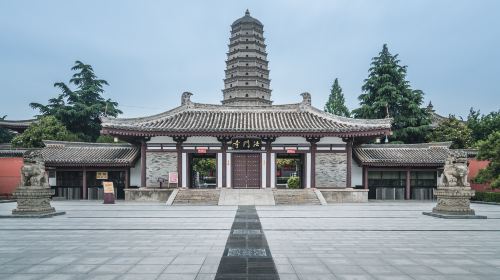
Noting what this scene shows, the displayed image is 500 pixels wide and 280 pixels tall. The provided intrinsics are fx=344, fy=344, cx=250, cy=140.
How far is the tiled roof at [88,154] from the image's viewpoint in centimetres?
2289

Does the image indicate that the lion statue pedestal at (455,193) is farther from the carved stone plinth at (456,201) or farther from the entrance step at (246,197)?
the entrance step at (246,197)

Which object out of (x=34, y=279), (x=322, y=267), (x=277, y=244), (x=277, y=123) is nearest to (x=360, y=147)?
(x=277, y=123)

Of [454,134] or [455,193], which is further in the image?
[454,134]

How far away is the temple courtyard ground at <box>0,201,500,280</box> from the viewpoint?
629 cm

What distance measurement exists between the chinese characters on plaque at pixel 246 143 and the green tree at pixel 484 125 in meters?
22.0

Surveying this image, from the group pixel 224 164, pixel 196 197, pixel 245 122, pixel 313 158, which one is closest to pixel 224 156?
pixel 224 164

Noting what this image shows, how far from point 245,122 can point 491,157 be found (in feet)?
50.4

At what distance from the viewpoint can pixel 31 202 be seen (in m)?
14.2

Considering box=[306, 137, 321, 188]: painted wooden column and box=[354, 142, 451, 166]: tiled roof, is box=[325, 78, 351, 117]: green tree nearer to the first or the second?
box=[354, 142, 451, 166]: tiled roof

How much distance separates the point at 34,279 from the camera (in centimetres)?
584

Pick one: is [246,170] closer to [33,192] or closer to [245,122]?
[245,122]

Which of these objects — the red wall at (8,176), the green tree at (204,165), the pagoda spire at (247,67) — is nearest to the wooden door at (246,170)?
the red wall at (8,176)

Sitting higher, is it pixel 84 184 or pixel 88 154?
pixel 88 154

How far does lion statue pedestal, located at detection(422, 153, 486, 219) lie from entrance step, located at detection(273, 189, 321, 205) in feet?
22.3
